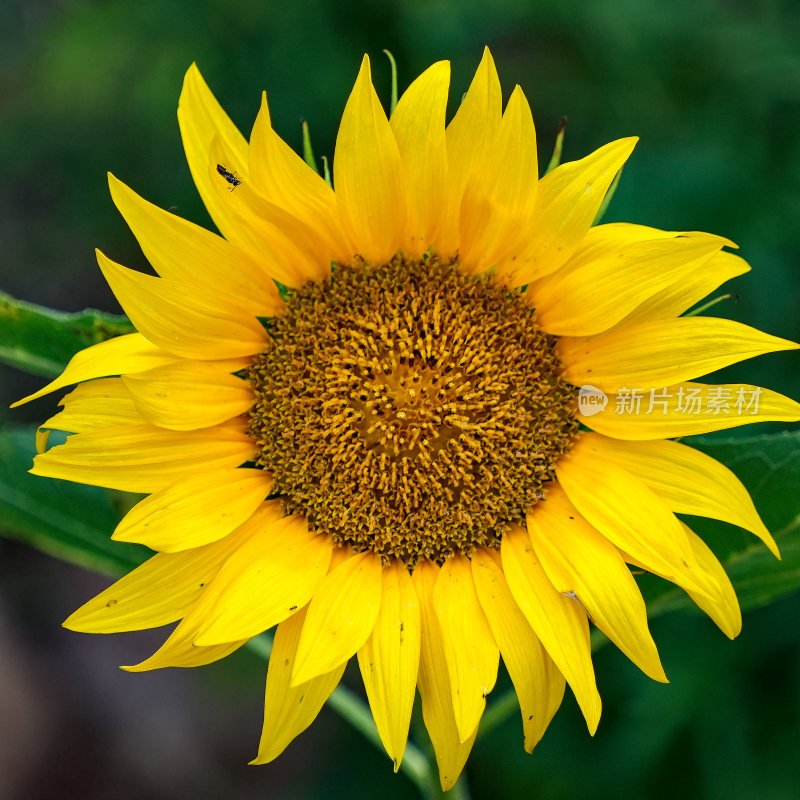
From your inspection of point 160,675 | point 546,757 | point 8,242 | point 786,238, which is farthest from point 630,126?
point 160,675

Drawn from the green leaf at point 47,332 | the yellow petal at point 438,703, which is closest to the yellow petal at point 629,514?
the yellow petal at point 438,703

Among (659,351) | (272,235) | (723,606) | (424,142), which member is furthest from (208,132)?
(723,606)

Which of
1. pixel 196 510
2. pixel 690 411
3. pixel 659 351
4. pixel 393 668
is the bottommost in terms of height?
pixel 393 668

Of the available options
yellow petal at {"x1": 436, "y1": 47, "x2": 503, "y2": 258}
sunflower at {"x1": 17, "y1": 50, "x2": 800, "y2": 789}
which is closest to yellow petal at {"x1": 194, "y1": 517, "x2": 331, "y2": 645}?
sunflower at {"x1": 17, "y1": 50, "x2": 800, "y2": 789}

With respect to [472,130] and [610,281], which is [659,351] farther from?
[472,130]

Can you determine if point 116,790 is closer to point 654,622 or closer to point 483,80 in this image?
point 654,622

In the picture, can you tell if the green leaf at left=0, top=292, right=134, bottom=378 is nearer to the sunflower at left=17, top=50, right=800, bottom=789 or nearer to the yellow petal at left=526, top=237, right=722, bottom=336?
the sunflower at left=17, top=50, right=800, bottom=789

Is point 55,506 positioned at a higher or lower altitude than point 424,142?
lower
